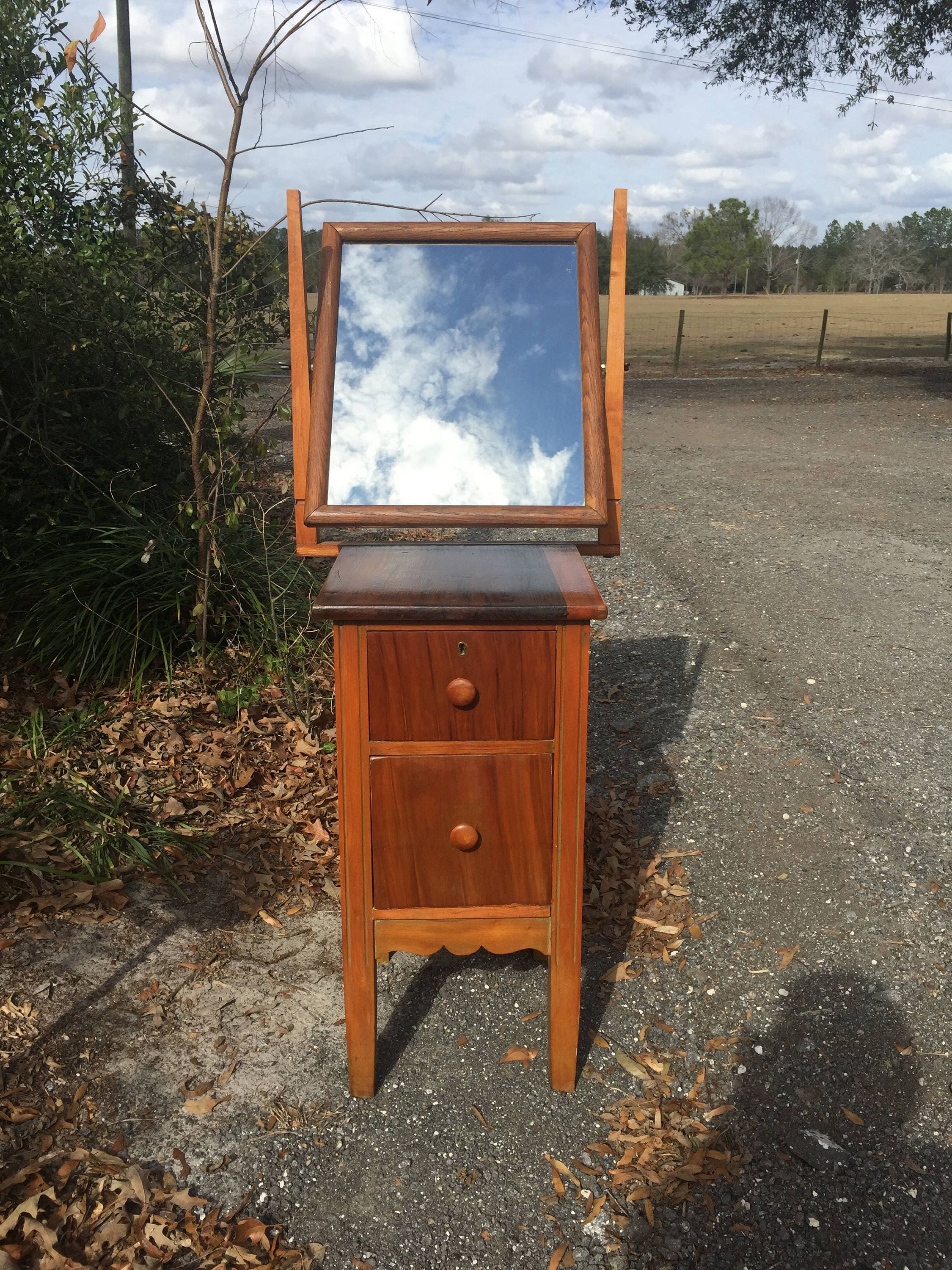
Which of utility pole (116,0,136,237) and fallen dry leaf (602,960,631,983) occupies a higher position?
utility pole (116,0,136,237)

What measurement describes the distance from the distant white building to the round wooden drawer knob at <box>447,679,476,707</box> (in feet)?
243

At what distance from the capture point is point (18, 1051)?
98.3 inches

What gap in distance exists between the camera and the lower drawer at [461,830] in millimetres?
2252

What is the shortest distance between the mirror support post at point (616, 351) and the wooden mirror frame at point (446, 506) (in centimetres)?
6

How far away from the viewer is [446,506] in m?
2.24

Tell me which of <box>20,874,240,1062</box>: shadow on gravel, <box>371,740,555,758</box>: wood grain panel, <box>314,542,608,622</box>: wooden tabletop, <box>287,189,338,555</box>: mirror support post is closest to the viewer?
<box>314,542,608,622</box>: wooden tabletop

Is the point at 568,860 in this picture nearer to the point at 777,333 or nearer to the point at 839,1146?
the point at 839,1146

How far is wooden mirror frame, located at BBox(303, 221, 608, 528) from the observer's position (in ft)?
7.32

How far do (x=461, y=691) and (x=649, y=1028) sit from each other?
129cm

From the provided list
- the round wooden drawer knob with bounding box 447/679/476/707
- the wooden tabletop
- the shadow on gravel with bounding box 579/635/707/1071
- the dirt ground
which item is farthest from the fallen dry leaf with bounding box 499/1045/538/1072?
the wooden tabletop

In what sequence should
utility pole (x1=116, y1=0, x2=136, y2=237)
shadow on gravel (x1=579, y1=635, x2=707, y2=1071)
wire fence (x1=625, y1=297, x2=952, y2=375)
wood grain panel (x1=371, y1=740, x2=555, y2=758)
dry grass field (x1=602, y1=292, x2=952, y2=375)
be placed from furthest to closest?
dry grass field (x1=602, y1=292, x2=952, y2=375), wire fence (x1=625, y1=297, x2=952, y2=375), utility pole (x1=116, y1=0, x2=136, y2=237), shadow on gravel (x1=579, y1=635, x2=707, y2=1071), wood grain panel (x1=371, y1=740, x2=555, y2=758)

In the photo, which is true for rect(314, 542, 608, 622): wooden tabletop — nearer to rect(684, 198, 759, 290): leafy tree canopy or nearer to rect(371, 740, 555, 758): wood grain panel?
rect(371, 740, 555, 758): wood grain panel

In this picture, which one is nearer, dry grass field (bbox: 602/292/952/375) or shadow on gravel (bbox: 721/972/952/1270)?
shadow on gravel (bbox: 721/972/952/1270)

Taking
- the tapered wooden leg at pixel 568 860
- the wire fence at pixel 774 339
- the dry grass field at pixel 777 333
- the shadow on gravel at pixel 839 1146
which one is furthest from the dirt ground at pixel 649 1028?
the wire fence at pixel 774 339
